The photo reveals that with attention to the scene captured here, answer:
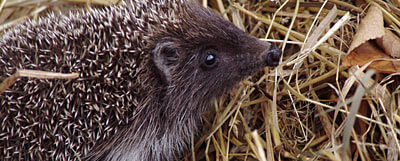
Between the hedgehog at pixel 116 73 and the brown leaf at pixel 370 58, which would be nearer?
the hedgehog at pixel 116 73

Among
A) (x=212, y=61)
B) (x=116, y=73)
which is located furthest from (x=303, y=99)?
(x=116, y=73)

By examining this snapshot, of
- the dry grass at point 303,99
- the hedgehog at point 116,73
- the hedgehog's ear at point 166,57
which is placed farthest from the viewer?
the dry grass at point 303,99

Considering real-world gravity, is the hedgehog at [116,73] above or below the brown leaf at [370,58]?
above

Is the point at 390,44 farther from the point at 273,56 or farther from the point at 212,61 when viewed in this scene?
the point at 212,61

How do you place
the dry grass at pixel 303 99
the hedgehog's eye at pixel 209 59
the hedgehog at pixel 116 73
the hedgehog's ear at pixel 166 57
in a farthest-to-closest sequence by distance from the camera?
the hedgehog's eye at pixel 209 59 → the dry grass at pixel 303 99 → the hedgehog's ear at pixel 166 57 → the hedgehog at pixel 116 73

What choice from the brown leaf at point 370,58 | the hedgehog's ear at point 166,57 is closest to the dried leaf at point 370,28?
the brown leaf at point 370,58

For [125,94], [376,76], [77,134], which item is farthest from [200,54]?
[376,76]

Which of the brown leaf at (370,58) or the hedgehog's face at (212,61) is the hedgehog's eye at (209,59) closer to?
the hedgehog's face at (212,61)
